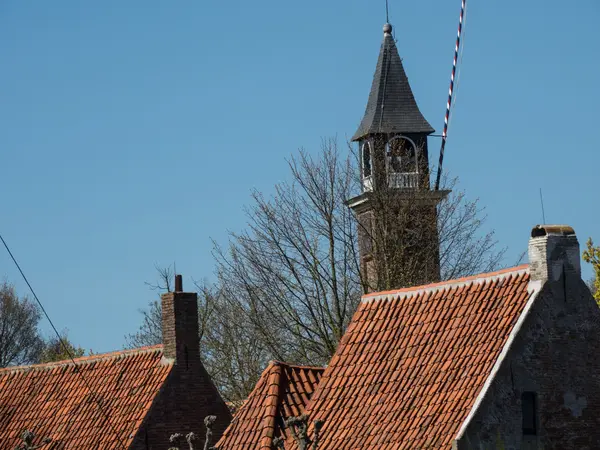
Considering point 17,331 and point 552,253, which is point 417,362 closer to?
point 552,253

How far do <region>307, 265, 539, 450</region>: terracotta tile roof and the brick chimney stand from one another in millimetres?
5670

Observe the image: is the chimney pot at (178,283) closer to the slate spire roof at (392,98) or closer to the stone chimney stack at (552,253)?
the stone chimney stack at (552,253)

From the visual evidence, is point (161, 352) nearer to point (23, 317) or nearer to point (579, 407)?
point (579, 407)

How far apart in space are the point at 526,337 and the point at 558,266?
135 cm

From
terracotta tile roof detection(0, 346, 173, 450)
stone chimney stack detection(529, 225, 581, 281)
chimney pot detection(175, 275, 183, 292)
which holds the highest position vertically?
stone chimney stack detection(529, 225, 581, 281)

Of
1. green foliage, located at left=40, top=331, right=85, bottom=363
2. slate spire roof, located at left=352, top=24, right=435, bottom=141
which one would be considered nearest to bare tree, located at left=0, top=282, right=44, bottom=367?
green foliage, located at left=40, top=331, right=85, bottom=363

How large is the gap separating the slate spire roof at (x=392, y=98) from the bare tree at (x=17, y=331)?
2724 centimetres

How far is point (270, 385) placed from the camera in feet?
98.4

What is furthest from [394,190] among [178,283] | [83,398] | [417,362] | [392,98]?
[417,362]

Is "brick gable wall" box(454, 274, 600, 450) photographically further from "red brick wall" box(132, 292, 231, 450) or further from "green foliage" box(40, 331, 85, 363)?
"green foliage" box(40, 331, 85, 363)

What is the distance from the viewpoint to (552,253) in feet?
85.6

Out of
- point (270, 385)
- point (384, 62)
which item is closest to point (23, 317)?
point (384, 62)

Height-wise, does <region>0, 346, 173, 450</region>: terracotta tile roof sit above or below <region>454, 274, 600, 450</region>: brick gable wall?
below

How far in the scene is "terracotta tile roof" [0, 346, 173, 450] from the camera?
111 ft
